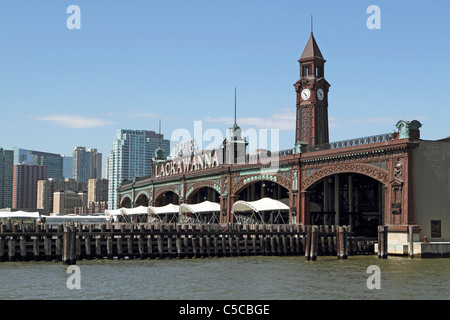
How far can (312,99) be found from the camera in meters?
102

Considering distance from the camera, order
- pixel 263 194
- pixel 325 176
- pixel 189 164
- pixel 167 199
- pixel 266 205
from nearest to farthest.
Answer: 1. pixel 325 176
2. pixel 266 205
3. pixel 263 194
4. pixel 189 164
5. pixel 167 199

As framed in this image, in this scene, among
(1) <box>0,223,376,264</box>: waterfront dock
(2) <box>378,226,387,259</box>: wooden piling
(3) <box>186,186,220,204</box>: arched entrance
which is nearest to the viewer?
(1) <box>0,223,376,264</box>: waterfront dock

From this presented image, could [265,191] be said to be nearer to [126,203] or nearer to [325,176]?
[325,176]

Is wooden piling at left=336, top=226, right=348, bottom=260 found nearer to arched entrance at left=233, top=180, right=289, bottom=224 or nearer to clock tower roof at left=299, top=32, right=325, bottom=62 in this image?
arched entrance at left=233, top=180, right=289, bottom=224

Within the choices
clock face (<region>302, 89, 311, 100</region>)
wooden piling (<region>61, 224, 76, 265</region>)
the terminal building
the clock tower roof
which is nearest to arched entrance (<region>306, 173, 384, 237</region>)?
the terminal building

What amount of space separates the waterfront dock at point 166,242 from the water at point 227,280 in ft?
4.43

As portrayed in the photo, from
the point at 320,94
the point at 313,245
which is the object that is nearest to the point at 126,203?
the point at 320,94

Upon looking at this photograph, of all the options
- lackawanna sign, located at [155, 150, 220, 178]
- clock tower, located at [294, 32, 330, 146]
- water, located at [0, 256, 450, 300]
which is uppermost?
clock tower, located at [294, 32, 330, 146]

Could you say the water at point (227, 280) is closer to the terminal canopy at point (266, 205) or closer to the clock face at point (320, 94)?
the terminal canopy at point (266, 205)

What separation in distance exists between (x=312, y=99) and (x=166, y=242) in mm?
49400

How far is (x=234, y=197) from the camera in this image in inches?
3452

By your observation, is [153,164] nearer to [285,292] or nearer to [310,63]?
[310,63]

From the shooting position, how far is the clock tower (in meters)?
101

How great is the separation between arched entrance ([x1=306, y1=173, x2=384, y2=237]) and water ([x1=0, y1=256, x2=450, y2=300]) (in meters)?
21.6
